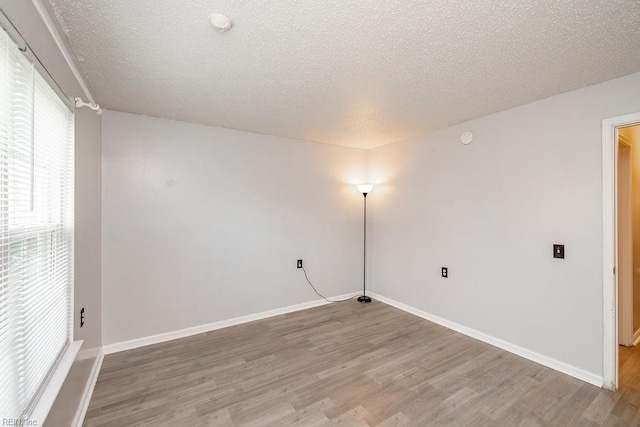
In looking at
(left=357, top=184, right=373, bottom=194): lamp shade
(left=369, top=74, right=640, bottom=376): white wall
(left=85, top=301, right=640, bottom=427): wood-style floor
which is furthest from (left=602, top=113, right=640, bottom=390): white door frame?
(left=357, top=184, right=373, bottom=194): lamp shade

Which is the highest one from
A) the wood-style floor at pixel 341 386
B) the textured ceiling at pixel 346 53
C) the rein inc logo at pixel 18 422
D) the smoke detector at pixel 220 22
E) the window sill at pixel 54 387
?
the textured ceiling at pixel 346 53

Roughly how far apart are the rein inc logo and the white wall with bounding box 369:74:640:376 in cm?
338

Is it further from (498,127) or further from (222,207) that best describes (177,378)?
(498,127)

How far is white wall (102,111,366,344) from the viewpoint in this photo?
267 cm

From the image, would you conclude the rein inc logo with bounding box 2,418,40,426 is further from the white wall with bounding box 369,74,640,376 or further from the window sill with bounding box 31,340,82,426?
the white wall with bounding box 369,74,640,376

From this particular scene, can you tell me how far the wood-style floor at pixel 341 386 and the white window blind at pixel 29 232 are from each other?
2.81 feet

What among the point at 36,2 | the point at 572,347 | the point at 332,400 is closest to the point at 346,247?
the point at 332,400

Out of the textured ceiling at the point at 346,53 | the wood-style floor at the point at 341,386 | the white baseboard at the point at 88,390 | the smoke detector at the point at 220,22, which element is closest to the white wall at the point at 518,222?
the textured ceiling at the point at 346,53

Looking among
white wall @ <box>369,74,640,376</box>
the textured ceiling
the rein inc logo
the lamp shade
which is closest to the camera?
the rein inc logo

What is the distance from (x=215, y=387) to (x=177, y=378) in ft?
1.23

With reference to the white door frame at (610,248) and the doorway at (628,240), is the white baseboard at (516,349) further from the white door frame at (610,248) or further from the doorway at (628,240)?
the doorway at (628,240)

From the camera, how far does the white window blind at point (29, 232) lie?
99 cm

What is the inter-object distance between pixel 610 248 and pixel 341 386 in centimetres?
232

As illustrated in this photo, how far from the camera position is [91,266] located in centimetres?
222
